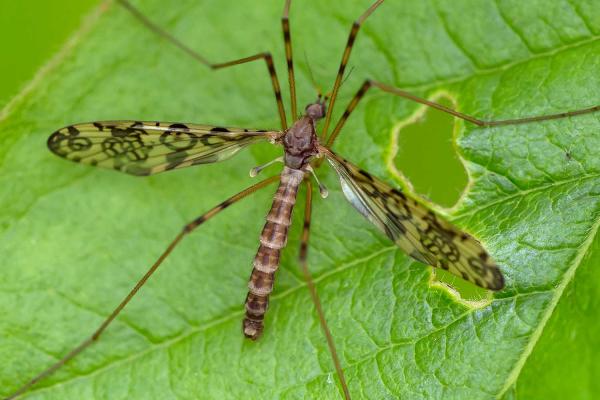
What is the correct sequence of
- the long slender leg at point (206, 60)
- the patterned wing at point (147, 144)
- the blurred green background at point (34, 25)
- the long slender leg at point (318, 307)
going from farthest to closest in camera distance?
the blurred green background at point (34, 25)
the patterned wing at point (147, 144)
the long slender leg at point (206, 60)
the long slender leg at point (318, 307)

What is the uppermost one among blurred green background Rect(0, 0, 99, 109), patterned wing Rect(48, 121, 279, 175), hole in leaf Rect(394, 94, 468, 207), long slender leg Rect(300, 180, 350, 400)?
blurred green background Rect(0, 0, 99, 109)

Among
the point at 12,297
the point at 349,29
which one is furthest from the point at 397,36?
the point at 12,297

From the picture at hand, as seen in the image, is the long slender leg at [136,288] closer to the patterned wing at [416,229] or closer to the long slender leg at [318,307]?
the long slender leg at [318,307]

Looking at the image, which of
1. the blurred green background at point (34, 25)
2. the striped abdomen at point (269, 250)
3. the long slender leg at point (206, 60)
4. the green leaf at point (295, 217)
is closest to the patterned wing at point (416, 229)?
the green leaf at point (295, 217)

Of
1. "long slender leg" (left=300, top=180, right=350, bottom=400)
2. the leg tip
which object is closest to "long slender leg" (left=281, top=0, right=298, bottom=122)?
"long slender leg" (left=300, top=180, right=350, bottom=400)

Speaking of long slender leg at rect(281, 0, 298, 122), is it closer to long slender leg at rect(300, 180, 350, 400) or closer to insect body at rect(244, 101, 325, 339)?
insect body at rect(244, 101, 325, 339)
